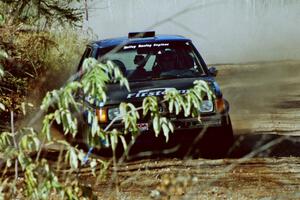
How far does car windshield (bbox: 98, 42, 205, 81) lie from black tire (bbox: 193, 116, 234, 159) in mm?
904

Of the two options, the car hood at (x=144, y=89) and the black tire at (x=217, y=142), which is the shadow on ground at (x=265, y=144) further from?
the car hood at (x=144, y=89)

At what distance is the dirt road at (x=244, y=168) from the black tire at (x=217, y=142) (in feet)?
0.59

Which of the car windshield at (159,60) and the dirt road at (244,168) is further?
the car windshield at (159,60)

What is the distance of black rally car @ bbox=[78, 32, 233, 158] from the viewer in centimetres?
940

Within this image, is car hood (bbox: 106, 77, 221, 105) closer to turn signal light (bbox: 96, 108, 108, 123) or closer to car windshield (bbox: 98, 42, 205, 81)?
turn signal light (bbox: 96, 108, 108, 123)

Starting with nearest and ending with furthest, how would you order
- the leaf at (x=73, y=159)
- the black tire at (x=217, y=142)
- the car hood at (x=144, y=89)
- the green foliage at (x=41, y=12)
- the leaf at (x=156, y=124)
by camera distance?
the leaf at (x=73, y=159) < the leaf at (x=156, y=124) < the car hood at (x=144, y=89) < the black tire at (x=217, y=142) < the green foliage at (x=41, y=12)

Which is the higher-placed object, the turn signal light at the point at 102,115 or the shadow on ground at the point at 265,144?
the turn signal light at the point at 102,115

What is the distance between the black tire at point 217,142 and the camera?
987 cm

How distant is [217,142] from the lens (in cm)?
1006

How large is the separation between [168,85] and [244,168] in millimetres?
1510

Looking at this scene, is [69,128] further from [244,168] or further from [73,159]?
[244,168]

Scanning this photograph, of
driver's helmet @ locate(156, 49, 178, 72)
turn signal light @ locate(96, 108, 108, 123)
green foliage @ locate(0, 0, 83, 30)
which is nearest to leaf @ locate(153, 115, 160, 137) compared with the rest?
turn signal light @ locate(96, 108, 108, 123)

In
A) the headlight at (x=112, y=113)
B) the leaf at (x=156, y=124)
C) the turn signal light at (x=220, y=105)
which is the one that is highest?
the leaf at (x=156, y=124)

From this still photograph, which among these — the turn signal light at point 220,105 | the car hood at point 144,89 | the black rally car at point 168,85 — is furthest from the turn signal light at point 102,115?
the turn signal light at point 220,105
